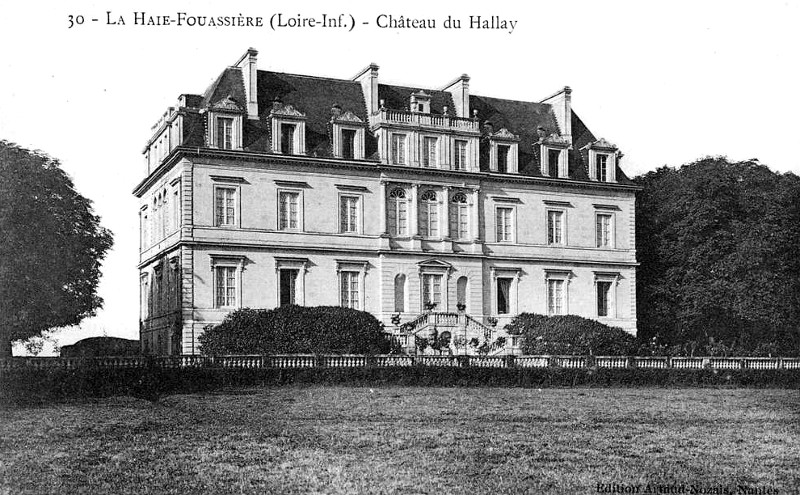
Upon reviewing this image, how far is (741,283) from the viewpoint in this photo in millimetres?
41344

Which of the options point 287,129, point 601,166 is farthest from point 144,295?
point 601,166

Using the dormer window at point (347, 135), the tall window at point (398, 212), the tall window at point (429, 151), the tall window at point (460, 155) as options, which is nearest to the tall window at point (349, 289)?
the tall window at point (398, 212)

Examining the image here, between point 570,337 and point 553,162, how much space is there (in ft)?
29.7

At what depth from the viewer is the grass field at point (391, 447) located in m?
12.1

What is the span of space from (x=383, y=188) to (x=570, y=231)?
8921 millimetres

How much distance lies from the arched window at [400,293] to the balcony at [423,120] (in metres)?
6.00

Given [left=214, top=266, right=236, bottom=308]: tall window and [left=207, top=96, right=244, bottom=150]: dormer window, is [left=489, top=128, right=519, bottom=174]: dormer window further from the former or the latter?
[left=214, top=266, right=236, bottom=308]: tall window

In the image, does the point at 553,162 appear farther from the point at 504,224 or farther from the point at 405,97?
the point at 405,97

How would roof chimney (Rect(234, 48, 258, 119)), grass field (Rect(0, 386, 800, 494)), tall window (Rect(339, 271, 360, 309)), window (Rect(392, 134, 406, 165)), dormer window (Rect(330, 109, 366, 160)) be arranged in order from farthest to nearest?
window (Rect(392, 134, 406, 165)), dormer window (Rect(330, 109, 366, 160)), tall window (Rect(339, 271, 360, 309)), roof chimney (Rect(234, 48, 258, 119)), grass field (Rect(0, 386, 800, 494))

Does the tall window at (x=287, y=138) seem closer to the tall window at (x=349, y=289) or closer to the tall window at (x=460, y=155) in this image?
the tall window at (x=349, y=289)

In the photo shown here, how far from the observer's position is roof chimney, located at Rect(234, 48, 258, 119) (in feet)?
127

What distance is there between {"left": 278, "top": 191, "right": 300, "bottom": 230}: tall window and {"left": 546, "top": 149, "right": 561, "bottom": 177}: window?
11.3 meters

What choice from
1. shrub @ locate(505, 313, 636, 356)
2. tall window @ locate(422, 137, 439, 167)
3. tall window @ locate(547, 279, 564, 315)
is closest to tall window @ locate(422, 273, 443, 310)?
shrub @ locate(505, 313, 636, 356)

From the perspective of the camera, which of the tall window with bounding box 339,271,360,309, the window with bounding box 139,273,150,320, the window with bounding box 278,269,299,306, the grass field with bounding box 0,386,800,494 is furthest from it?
the window with bounding box 139,273,150,320
